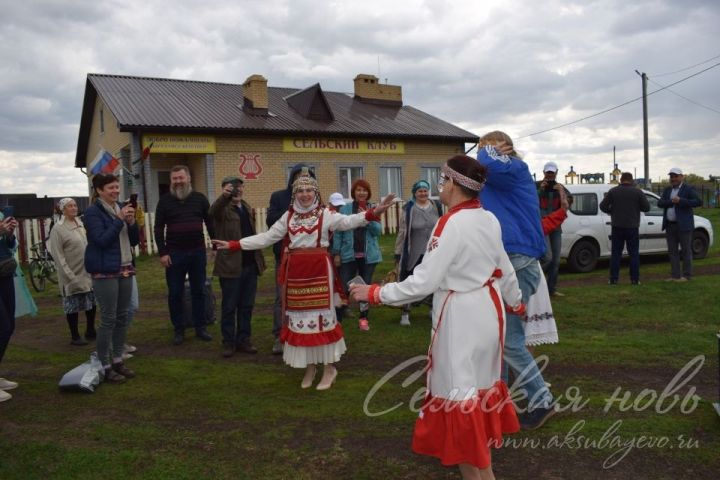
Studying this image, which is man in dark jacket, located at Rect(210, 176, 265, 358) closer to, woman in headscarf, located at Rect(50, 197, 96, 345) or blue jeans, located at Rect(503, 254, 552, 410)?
woman in headscarf, located at Rect(50, 197, 96, 345)

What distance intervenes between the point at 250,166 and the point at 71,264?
15.0 metres

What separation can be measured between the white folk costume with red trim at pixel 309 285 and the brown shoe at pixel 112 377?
1.68 metres

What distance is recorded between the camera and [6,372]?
6.26 meters

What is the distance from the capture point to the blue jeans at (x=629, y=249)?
998 cm

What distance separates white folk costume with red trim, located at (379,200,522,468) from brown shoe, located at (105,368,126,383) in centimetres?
370

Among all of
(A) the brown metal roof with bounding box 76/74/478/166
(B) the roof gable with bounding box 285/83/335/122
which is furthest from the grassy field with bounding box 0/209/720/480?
(B) the roof gable with bounding box 285/83/335/122

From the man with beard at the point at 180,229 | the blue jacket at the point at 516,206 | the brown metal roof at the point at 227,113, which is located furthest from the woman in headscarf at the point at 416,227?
the brown metal roof at the point at 227,113

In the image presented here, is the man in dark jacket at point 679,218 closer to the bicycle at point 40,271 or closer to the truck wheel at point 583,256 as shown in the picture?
the truck wheel at point 583,256

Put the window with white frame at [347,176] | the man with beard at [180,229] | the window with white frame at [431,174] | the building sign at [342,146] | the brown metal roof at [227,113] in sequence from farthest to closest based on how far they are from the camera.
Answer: the window with white frame at [431,174] → the window with white frame at [347,176] → the building sign at [342,146] → the brown metal roof at [227,113] → the man with beard at [180,229]

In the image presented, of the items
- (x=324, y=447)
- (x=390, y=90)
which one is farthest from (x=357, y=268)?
(x=390, y=90)

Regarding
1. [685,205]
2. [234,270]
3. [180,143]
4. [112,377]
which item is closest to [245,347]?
[234,270]

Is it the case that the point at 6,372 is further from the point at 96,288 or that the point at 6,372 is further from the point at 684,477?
the point at 684,477

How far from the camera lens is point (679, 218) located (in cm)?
1005

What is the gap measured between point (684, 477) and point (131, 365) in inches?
206
